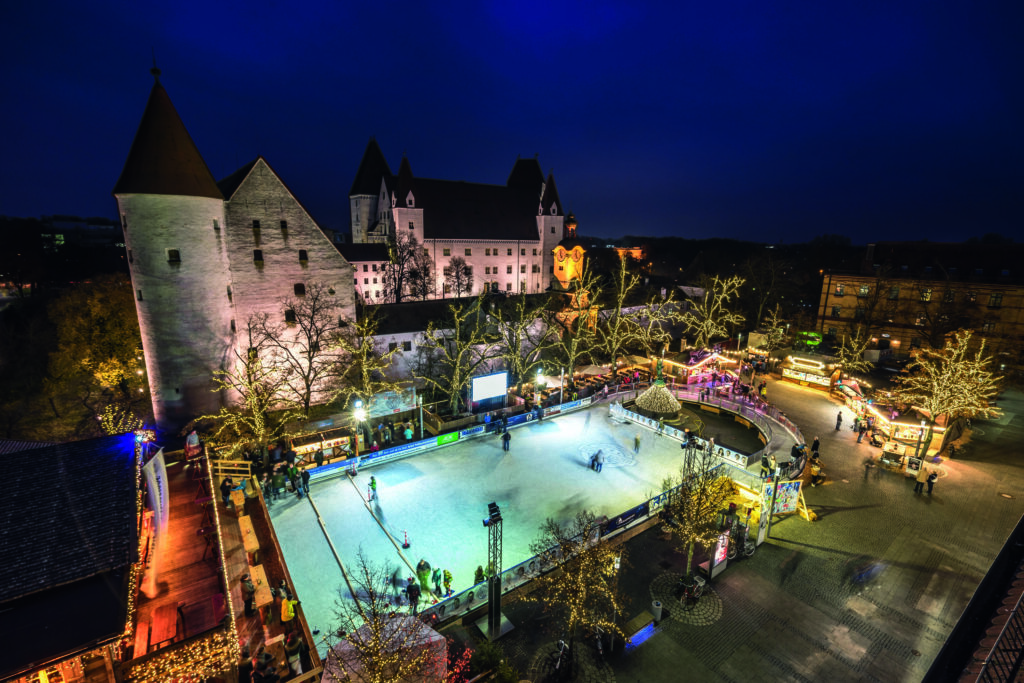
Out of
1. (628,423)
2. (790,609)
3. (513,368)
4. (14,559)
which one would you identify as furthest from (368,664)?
(513,368)

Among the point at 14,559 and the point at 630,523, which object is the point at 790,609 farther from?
the point at 14,559

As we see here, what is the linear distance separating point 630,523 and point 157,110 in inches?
1225

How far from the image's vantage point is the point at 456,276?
5503 centimetres

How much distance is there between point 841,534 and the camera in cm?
1719

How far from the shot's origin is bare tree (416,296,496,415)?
28516 mm

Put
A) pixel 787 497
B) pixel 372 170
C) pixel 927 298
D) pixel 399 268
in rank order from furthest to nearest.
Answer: pixel 372 170 < pixel 399 268 < pixel 927 298 < pixel 787 497

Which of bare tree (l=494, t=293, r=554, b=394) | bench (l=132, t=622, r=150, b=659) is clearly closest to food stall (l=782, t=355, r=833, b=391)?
bare tree (l=494, t=293, r=554, b=394)

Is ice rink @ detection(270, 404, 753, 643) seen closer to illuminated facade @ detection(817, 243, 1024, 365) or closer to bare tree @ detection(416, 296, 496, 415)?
bare tree @ detection(416, 296, 496, 415)

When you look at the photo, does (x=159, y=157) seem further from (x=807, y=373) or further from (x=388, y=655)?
(x=807, y=373)

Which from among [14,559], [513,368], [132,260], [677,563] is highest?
[132,260]

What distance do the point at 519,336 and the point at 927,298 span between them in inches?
1456

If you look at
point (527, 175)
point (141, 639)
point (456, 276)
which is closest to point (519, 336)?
point (141, 639)

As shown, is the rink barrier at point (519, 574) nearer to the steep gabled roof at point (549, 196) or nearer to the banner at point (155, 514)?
the banner at point (155, 514)

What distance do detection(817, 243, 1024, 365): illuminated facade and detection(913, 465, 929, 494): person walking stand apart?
2048 cm
